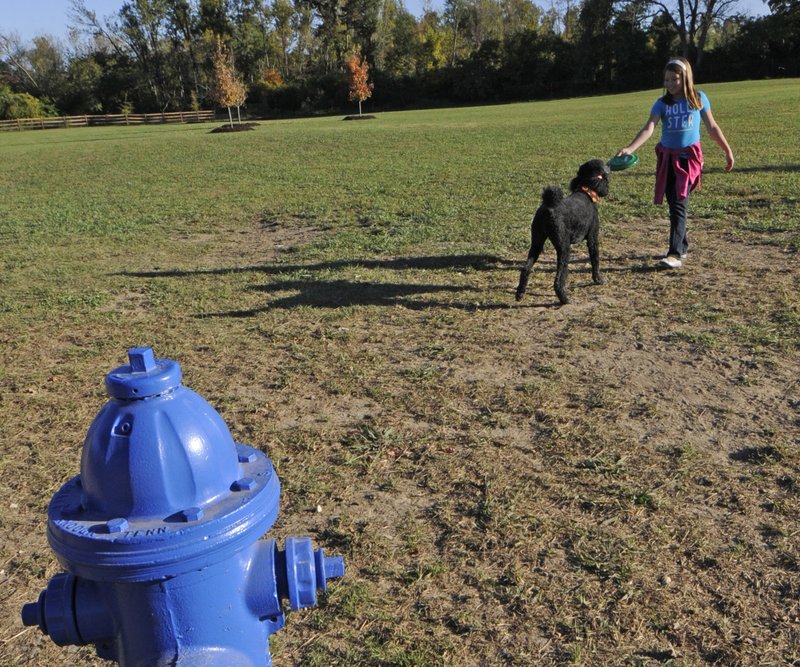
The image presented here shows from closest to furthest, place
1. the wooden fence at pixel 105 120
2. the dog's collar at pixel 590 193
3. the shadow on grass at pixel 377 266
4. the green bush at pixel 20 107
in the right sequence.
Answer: the dog's collar at pixel 590 193 → the shadow on grass at pixel 377 266 → the wooden fence at pixel 105 120 → the green bush at pixel 20 107

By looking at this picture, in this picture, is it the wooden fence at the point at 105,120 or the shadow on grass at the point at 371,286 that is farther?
the wooden fence at the point at 105,120

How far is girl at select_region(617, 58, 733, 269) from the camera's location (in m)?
6.17

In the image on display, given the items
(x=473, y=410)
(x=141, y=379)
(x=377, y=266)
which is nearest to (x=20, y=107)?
(x=377, y=266)

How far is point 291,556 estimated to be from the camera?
4.80ft

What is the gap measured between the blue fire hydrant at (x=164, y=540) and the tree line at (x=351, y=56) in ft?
189

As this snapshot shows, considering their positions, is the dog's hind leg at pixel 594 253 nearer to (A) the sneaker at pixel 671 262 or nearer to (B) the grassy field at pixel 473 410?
(B) the grassy field at pixel 473 410

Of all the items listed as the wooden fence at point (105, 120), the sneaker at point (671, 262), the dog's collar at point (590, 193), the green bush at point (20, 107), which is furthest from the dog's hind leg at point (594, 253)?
the green bush at point (20, 107)

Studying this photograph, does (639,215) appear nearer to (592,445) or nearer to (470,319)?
(470,319)

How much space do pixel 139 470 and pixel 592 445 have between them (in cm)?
275

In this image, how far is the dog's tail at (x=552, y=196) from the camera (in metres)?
5.39

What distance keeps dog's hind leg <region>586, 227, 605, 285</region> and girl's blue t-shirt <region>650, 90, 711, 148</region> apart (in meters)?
1.10

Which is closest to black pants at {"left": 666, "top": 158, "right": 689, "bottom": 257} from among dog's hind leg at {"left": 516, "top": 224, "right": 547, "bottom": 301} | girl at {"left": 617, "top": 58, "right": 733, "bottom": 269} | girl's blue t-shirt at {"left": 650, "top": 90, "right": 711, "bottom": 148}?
girl at {"left": 617, "top": 58, "right": 733, "bottom": 269}

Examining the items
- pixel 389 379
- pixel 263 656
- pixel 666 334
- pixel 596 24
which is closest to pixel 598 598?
pixel 263 656

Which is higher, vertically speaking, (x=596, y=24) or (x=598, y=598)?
(x=596, y=24)
